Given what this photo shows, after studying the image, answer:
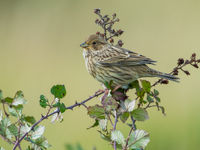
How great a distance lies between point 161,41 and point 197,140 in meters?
3.90

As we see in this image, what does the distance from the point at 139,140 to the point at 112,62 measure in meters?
2.10

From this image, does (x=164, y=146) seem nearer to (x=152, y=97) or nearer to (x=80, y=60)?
(x=152, y=97)

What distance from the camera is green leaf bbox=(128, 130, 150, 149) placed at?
1651mm

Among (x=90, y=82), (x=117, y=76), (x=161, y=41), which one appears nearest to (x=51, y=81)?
(x=90, y=82)

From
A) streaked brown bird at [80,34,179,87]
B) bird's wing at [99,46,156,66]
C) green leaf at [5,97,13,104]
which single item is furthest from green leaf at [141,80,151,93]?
bird's wing at [99,46,156,66]

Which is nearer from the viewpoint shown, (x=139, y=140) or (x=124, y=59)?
(x=139, y=140)

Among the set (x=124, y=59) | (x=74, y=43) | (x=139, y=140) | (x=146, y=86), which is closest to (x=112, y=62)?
(x=124, y=59)

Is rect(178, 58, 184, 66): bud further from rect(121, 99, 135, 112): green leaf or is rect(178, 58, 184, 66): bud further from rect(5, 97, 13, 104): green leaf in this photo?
rect(5, 97, 13, 104): green leaf

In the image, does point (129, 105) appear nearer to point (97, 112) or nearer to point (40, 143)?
point (97, 112)

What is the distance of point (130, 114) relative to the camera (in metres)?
1.82

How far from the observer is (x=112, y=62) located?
3.73 meters

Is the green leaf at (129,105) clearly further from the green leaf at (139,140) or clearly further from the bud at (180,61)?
the bud at (180,61)

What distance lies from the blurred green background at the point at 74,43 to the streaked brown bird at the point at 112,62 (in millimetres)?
1784

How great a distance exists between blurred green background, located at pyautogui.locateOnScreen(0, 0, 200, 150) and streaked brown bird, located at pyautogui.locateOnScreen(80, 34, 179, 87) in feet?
5.85
